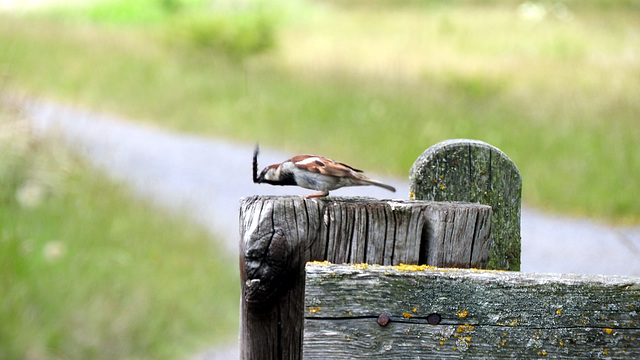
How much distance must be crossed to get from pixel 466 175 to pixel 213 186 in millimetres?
7507

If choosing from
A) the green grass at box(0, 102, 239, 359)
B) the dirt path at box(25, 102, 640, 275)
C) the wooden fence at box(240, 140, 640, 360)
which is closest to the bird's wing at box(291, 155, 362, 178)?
the wooden fence at box(240, 140, 640, 360)

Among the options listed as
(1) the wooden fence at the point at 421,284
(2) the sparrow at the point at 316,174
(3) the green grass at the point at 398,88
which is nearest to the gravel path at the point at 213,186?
(3) the green grass at the point at 398,88

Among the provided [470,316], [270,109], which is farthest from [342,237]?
[270,109]

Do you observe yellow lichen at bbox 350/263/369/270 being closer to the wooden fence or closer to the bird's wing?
the wooden fence

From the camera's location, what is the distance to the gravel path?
7.36 m

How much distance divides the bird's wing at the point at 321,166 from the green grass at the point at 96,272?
2.91 meters

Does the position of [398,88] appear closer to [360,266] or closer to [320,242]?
[320,242]

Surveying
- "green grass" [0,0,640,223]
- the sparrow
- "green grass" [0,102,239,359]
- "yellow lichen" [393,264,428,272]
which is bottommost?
"green grass" [0,102,239,359]

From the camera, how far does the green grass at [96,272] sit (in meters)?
4.51

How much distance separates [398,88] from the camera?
13422 mm

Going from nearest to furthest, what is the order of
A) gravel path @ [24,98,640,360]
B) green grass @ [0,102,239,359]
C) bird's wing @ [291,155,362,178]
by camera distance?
bird's wing @ [291,155,362,178]
green grass @ [0,102,239,359]
gravel path @ [24,98,640,360]

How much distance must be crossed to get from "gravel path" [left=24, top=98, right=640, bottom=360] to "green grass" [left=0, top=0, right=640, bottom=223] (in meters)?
0.52

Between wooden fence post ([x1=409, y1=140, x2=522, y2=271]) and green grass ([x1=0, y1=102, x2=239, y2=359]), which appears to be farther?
green grass ([x1=0, y1=102, x2=239, y2=359])

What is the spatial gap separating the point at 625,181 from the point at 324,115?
4.80m
